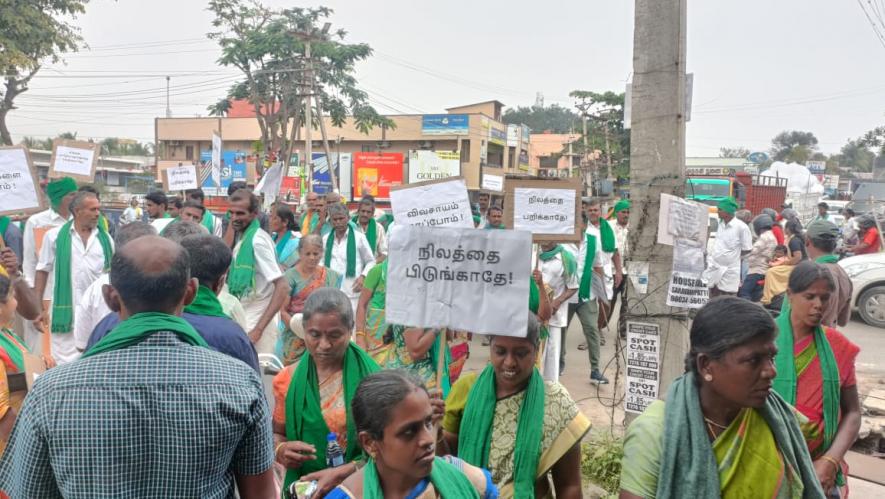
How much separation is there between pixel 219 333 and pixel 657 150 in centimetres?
297

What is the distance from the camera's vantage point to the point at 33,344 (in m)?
5.66

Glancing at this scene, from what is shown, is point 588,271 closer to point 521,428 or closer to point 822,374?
point 822,374

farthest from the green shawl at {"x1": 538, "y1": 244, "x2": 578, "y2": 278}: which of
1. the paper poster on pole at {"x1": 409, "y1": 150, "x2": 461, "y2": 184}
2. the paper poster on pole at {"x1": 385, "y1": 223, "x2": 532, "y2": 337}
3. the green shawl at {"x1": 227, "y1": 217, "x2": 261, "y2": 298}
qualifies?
the paper poster on pole at {"x1": 409, "y1": 150, "x2": 461, "y2": 184}

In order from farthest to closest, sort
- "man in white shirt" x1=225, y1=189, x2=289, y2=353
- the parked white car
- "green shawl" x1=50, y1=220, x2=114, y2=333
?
the parked white car → "green shawl" x1=50, y1=220, x2=114, y2=333 → "man in white shirt" x1=225, y1=189, x2=289, y2=353

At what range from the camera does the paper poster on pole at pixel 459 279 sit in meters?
2.92

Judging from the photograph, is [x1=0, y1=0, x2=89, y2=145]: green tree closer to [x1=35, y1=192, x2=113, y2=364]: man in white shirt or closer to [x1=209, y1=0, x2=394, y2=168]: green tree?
[x1=209, y1=0, x2=394, y2=168]: green tree

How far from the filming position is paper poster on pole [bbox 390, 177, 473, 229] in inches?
183

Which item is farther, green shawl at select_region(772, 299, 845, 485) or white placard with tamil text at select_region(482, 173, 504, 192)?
white placard with tamil text at select_region(482, 173, 504, 192)

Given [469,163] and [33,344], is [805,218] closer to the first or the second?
[469,163]

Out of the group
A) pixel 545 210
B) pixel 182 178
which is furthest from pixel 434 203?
pixel 182 178

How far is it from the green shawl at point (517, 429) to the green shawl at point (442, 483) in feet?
1.81

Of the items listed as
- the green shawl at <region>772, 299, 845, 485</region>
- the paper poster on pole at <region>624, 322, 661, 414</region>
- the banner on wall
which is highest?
the banner on wall

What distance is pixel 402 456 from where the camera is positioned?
1.97 meters

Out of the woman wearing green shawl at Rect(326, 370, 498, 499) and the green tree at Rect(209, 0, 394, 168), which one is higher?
the green tree at Rect(209, 0, 394, 168)
